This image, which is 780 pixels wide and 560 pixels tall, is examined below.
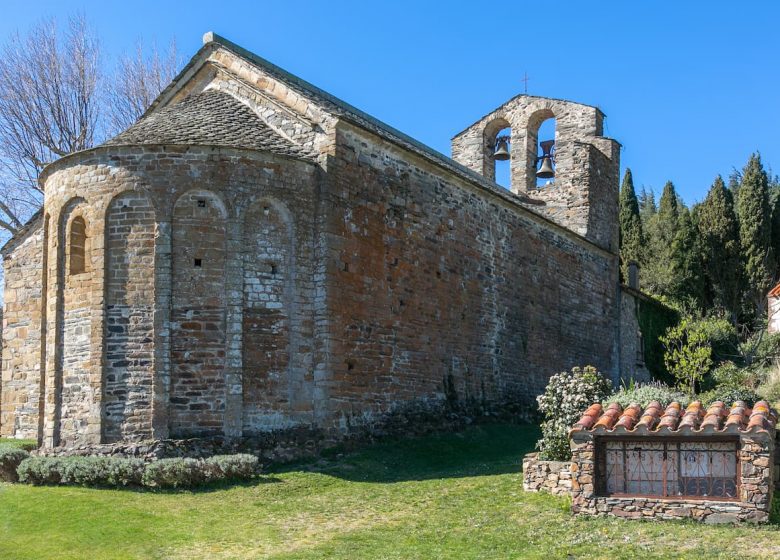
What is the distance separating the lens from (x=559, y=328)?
76.0 feet

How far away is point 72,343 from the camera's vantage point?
14.3m

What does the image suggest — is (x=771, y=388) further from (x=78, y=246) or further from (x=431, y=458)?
(x=78, y=246)

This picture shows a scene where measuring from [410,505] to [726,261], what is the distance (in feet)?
84.1

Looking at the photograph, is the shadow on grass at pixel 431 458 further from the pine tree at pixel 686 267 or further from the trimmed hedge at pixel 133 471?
the pine tree at pixel 686 267

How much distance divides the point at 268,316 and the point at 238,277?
832mm

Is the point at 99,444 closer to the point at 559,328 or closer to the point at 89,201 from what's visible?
the point at 89,201

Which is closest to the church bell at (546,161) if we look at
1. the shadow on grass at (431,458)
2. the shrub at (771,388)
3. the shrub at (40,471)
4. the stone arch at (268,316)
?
the shrub at (771,388)

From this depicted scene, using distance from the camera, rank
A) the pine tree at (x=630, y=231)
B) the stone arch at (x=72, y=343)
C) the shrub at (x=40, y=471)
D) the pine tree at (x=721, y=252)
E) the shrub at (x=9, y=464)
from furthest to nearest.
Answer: the pine tree at (x=630, y=231) → the pine tree at (x=721, y=252) → the stone arch at (x=72, y=343) → the shrub at (x=9, y=464) → the shrub at (x=40, y=471)

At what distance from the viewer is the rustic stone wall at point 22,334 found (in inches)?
689

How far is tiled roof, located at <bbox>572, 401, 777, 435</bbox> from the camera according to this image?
385 inches

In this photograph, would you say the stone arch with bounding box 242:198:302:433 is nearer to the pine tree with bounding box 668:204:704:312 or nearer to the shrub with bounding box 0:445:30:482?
the shrub with bounding box 0:445:30:482

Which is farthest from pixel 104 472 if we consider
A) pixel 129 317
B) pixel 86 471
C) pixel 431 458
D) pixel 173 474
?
pixel 431 458

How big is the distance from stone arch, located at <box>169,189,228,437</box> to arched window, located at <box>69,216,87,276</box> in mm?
1793

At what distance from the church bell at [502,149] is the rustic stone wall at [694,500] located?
54.6 ft
